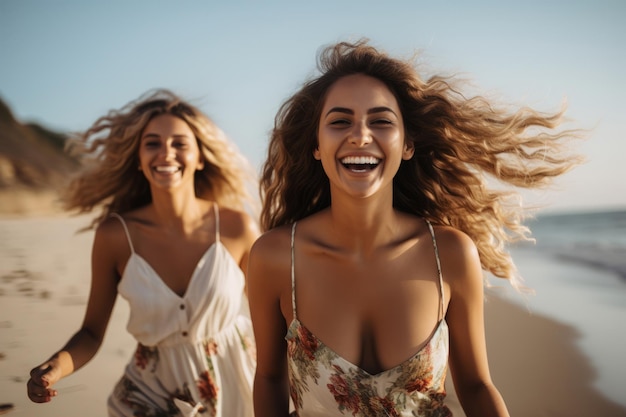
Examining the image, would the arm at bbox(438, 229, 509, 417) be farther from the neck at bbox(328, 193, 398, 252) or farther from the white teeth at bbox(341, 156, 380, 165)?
the white teeth at bbox(341, 156, 380, 165)

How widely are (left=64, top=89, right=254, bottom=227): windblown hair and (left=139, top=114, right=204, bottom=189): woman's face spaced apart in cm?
7

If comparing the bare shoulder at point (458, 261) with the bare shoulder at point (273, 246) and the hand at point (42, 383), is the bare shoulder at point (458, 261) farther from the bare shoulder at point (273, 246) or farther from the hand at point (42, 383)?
the hand at point (42, 383)

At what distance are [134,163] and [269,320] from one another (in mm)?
1814

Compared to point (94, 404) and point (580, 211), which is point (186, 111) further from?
point (580, 211)

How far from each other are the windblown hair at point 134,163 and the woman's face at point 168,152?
0.07 meters

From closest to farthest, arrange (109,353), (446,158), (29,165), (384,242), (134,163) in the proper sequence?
(384,242), (446,158), (134,163), (109,353), (29,165)

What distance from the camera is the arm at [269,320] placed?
8.51ft

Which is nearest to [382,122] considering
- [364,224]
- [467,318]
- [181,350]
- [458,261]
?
Answer: [364,224]

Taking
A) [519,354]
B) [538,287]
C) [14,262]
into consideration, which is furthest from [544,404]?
[14,262]

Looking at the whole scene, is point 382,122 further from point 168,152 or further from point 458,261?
point 168,152

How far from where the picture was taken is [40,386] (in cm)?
296

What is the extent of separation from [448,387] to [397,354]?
3.20 meters

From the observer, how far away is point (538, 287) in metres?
9.99

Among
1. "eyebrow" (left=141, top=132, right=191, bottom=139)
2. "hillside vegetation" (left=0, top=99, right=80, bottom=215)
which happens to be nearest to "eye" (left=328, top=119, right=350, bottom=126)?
"eyebrow" (left=141, top=132, right=191, bottom=139)
